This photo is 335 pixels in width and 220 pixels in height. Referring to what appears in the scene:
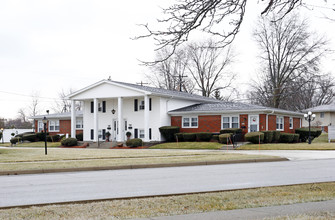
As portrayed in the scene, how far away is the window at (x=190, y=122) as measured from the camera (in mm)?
42338

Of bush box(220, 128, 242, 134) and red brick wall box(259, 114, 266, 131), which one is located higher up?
red brick wall box(259, 114, 266, 131)

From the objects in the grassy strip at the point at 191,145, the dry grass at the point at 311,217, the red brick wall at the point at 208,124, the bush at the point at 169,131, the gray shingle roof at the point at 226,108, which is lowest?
the grassy strip at the point at 191,145

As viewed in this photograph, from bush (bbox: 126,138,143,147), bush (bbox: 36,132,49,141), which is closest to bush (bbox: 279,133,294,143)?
bush (bbox: 126,138,143,147)

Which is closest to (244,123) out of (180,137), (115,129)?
(180,137)

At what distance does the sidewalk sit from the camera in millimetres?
6770

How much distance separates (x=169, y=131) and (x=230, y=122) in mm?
5956

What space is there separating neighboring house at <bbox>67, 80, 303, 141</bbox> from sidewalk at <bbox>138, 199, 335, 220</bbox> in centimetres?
3106

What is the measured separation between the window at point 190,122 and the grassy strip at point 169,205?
105 ft

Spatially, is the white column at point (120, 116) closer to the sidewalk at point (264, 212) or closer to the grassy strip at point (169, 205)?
the grassy strip at point (169, 205)

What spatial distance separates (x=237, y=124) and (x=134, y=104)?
10880 millimetres

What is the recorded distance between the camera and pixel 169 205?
836cm

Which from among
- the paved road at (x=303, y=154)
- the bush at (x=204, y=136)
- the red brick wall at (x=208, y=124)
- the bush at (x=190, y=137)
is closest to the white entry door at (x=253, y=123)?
the red brick wall at (x=208, y=124)

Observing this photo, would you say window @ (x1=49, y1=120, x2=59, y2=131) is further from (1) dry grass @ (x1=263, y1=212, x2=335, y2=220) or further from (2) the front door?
(1) dry grass @ (x1=263, y1=212, x2=335, y2=220)

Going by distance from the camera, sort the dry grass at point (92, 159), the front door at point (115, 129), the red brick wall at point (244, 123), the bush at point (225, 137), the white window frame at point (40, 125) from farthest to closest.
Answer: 1. the white window frame at point (40, 125)
2. the front door at point (115, 129)
3. the red brick wall at point (244, 123)
4. the bush at point (225, 137)
5. the dry grass at point (92, 159)
